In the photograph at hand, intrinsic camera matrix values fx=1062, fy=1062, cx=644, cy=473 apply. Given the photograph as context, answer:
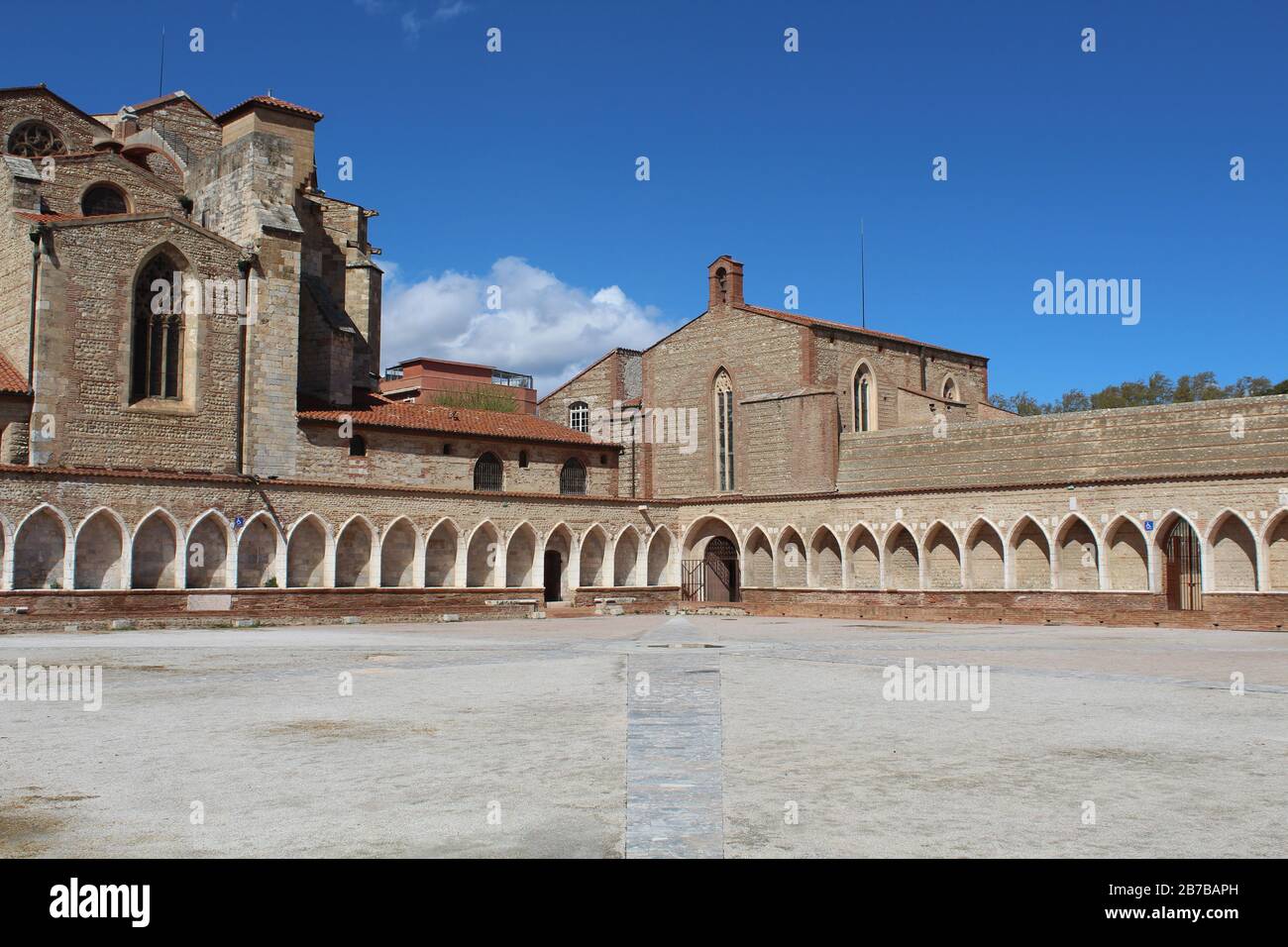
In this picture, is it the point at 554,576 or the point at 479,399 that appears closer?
the point at 554,576

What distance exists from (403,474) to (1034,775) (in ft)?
104

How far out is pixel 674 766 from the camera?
8500 mm

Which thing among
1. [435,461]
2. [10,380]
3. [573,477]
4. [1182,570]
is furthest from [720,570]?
[10,380]

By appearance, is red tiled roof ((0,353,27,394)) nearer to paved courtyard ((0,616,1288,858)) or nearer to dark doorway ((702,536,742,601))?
paved courtyard ((0,616,1288,858))

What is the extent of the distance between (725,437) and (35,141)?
90.7ft

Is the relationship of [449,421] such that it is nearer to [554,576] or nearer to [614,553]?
[554,576]

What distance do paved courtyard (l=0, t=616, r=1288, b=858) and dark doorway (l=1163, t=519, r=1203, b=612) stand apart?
15.5m

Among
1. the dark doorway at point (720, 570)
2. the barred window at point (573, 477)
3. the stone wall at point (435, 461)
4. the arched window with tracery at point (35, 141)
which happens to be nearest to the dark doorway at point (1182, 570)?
the dark doorway at point (720, 570)

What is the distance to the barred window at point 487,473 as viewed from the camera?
1586 inches

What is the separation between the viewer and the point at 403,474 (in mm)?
37750

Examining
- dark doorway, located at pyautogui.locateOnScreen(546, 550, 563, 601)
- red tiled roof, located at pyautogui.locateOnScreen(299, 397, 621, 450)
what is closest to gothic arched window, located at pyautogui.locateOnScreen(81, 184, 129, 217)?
red tiled roof, located at pyautogui.locateOnScreen(299, 397, 621, 450)

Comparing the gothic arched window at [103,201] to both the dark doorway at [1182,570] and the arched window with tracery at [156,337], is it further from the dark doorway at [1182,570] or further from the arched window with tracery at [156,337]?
the dark doorway at [1182,570]

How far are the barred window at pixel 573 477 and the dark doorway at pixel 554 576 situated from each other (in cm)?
424
